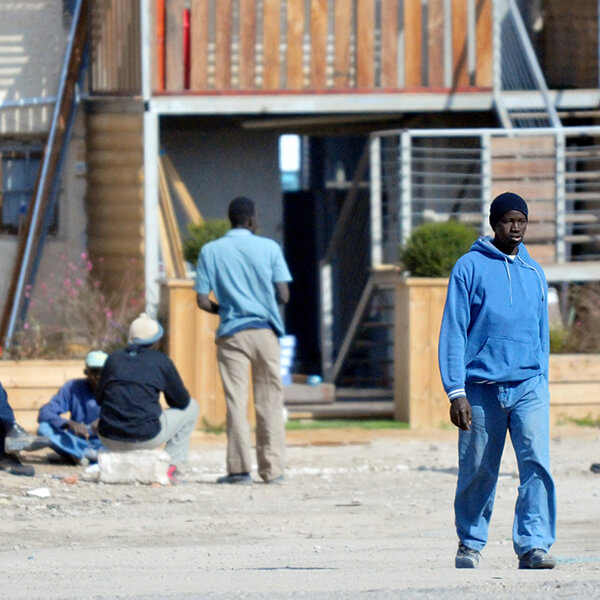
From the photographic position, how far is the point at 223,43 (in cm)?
1352

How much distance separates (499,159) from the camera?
1351cm

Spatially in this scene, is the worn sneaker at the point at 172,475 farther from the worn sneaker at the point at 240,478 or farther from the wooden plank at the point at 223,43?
the wooden plank at the point at 223,43

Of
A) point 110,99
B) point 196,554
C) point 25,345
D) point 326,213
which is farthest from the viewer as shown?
point 326,213

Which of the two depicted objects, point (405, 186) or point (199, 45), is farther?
point (199, 45)

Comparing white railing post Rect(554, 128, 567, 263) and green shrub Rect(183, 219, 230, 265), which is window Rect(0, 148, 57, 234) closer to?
green shrub Rect(183, 219, 230, 265)

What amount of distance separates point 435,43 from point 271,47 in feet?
5.34

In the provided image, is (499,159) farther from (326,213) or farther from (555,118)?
(326,213)

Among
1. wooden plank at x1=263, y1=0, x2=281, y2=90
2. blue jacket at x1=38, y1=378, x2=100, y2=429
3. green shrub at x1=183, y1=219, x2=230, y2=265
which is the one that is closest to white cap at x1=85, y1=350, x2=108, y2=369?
blue jacket at x1=38, y1=378, x2=100, y2=429

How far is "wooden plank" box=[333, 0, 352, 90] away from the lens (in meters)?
13.6

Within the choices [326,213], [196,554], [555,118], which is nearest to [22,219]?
[326,213]

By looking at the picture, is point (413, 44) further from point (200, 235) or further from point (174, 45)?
point (200, 235)

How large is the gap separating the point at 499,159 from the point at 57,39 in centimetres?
501

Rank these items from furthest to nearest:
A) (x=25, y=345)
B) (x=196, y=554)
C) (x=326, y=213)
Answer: (x=326, y=213) < (x=25, y=345) < (x=196, y=554)

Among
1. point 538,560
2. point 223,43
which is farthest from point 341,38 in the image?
point 538,560
